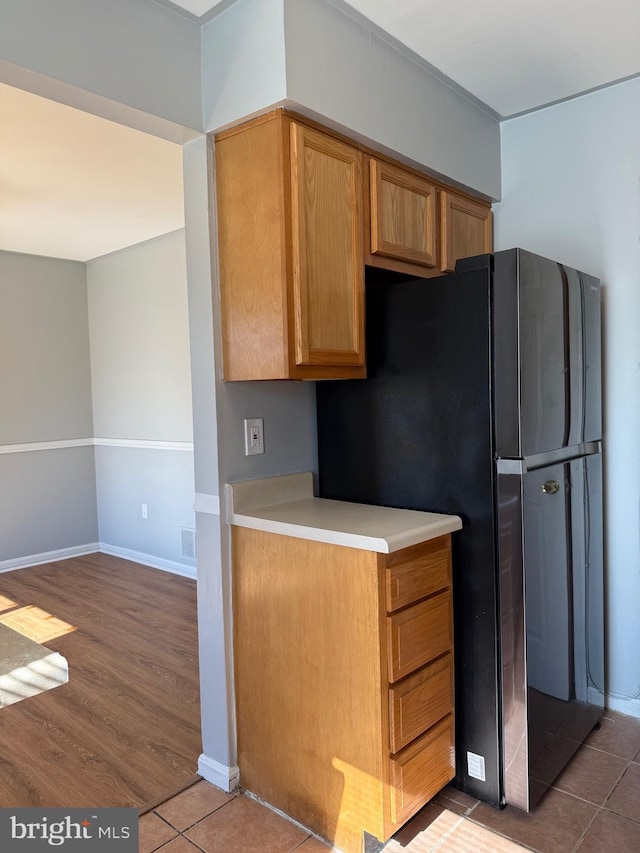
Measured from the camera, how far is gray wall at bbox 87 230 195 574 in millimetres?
4391

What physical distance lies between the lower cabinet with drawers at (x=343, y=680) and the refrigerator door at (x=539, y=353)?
1.41 ft

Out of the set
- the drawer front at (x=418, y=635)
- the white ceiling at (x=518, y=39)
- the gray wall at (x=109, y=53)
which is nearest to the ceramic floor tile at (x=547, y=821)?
the drawer front at (x=418, y=635)

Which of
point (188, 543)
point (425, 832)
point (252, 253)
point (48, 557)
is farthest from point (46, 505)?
point (425, 832)

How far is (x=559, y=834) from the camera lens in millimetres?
1793

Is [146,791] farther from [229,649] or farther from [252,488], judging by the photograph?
[252,488]

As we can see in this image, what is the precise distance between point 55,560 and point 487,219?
162 inches

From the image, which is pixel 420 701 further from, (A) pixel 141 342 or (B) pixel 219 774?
(A) pixel 141 342

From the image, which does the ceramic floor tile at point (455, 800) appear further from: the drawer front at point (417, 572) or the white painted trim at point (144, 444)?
the white painted trim at point (144, 444)

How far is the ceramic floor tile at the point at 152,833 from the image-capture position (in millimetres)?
1789

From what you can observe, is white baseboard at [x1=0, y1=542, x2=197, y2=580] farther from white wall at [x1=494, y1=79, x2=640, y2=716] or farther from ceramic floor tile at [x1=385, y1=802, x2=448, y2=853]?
white wall at [x1=494, y1=79, x2=640, y2=716]

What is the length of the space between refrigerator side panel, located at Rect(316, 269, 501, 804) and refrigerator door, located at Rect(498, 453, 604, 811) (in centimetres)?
5

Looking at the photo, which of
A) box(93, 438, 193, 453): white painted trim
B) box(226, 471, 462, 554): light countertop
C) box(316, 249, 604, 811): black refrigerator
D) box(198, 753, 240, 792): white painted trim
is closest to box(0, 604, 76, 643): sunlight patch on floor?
box(93, 438, 193, 453): white painted trim

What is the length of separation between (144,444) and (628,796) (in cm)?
374

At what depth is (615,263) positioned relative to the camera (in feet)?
8.04
